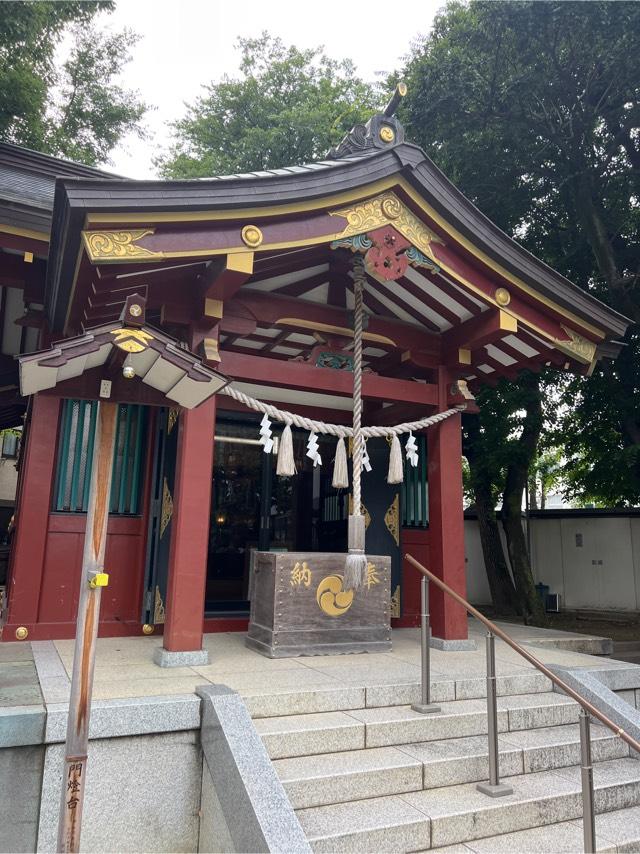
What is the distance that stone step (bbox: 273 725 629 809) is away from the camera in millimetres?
3154

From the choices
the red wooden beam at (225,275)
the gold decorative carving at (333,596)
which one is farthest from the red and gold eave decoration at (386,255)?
the gold decorative carving at (333,596)

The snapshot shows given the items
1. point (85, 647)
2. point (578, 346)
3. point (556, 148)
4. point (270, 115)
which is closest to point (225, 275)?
point (85, 647)

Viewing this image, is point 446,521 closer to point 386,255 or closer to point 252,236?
point 386,255

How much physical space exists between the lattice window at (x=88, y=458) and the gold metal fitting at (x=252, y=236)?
7.82 ft

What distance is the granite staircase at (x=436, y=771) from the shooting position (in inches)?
120

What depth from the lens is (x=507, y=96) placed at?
9617 millimetres

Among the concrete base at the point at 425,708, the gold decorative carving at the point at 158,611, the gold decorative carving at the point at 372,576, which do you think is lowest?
the concrete base at the point at 425,708

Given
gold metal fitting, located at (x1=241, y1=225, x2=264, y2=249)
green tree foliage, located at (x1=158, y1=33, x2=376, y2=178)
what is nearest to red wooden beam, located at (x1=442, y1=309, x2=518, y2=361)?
gold metal fitting, located at (x1=241, y1=225, x2=264, y2=249)

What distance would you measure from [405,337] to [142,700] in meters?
4.04

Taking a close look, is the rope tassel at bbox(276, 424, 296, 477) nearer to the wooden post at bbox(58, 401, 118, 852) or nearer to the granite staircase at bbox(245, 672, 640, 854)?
the granite staircase at bbox(245, 672, 640, 854)

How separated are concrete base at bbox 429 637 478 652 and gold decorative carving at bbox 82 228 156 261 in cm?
421

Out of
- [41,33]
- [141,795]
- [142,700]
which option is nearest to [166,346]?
[142,700]

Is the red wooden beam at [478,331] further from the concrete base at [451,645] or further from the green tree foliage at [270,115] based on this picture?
the green tree foliage at [270,115]

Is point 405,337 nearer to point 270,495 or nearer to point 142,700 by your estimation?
point 270,495
